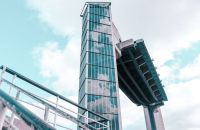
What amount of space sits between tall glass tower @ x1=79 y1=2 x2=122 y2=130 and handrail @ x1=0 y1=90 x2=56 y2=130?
24263mm

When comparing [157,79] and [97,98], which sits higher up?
[157,79]

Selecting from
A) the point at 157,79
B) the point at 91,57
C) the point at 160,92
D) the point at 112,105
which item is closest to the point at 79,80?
the point at 91,57

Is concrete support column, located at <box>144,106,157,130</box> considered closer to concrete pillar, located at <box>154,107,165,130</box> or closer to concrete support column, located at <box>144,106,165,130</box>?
concrete support column, located at <box>144,106,165,130</box>

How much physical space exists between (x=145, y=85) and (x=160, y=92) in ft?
15.5

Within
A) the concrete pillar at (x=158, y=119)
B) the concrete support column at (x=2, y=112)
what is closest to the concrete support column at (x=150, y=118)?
the concrete pillar at (x=158, y=119)

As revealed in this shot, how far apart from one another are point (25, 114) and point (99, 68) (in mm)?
29151

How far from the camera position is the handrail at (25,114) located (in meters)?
2.93

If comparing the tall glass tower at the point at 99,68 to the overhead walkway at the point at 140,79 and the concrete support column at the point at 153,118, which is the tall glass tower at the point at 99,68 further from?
the concrete support column at the point at 153,118

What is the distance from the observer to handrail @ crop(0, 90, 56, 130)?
2932 mm

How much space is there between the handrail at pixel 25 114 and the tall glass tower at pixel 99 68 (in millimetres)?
24263

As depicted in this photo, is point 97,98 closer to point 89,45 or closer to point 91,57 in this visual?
point 91,57

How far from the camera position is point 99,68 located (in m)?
32.3

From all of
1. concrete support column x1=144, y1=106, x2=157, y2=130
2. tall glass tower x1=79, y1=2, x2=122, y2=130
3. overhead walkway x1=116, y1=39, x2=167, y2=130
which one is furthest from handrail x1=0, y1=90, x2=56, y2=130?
concrete support column x1=144, y1=106, x2=157, y2=130

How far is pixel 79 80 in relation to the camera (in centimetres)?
3466
